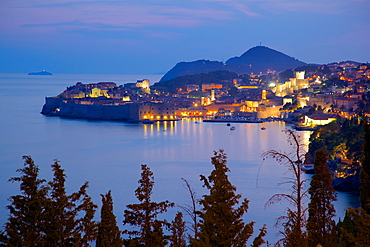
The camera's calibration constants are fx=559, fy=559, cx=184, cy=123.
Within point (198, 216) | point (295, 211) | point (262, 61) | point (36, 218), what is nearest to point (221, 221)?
point (198, 216)

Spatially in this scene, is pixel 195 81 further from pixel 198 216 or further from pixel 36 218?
pixel 198 216

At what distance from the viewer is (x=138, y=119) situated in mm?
23078

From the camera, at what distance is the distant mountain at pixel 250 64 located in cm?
5809

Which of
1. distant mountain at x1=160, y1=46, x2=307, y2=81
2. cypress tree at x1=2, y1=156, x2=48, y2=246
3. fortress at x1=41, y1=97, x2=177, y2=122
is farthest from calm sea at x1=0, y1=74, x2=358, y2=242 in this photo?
distant mountain at x1=160, y1=46, x2=307, y2=81

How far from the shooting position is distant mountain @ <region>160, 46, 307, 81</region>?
191 feet

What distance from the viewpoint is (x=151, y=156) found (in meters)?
12.3

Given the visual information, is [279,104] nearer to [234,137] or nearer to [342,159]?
[234,137]

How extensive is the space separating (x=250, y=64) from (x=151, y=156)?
55.5 meters

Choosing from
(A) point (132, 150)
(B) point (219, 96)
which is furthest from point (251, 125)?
(B) point (219, 96)

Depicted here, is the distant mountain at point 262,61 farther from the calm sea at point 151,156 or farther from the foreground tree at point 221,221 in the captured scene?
the foreground tree at point 221,221

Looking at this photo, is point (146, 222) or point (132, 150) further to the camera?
point (132, 150)

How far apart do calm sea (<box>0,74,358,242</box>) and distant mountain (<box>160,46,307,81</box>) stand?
3538 cm

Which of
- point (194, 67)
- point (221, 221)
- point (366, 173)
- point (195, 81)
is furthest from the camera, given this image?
point (194, 67)

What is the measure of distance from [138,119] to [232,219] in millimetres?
20831
